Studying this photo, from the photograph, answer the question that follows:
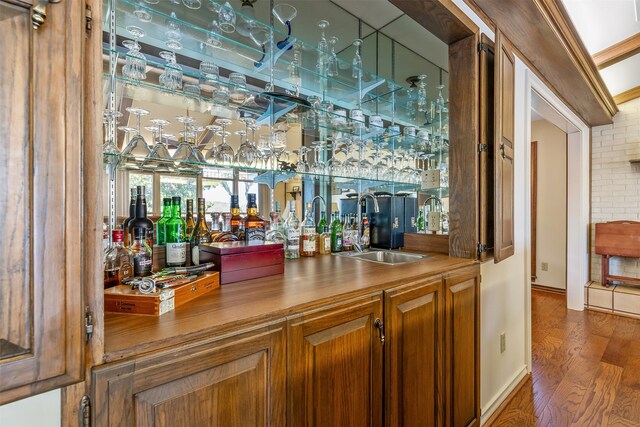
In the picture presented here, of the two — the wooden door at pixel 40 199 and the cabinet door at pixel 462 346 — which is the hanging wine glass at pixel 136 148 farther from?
the cabinet door at pixel 462 346

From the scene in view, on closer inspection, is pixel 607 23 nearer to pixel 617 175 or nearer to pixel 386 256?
pixel 617 175

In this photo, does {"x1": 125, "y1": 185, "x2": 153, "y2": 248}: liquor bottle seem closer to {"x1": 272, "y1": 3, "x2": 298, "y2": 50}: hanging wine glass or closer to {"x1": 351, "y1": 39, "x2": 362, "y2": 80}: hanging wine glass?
{"x1": 272, "y1": 3, "x2": 298, "y2": 50}: hanging wine glass

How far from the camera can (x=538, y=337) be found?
3.00 meters

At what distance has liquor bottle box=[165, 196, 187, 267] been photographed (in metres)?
1.19

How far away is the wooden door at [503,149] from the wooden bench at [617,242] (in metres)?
2.94

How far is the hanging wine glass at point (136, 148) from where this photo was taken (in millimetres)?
1209

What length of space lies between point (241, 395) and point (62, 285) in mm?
466

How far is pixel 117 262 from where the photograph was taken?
101cm

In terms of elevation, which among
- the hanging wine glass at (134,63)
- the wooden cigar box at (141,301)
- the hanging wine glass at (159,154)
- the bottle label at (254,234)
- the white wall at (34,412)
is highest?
the hanging wine glass at (134,63)

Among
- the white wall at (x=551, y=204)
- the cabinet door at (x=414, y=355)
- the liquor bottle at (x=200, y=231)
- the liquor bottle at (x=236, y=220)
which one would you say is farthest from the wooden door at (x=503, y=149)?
the white wall at (x=551, y=204)

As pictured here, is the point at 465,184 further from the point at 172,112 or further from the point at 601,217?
the point at 601,217

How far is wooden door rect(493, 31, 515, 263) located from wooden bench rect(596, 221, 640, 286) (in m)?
2.94

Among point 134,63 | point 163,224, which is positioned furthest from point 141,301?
point 134,63

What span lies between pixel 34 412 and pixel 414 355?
1166 millimetres
